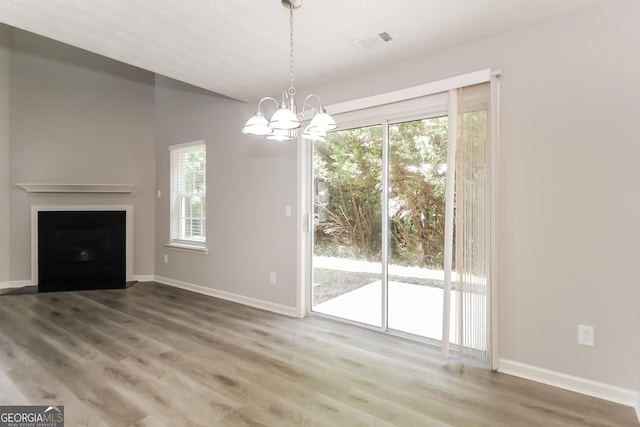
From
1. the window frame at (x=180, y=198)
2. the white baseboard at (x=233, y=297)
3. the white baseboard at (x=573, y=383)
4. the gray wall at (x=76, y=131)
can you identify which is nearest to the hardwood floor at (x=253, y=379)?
the white baseboard at (x=573, y=383)

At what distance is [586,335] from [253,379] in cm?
232

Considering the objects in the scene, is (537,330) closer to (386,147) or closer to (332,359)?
(332,359)

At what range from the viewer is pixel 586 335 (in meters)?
2.19

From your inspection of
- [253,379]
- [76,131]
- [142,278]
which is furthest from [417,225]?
[76,131]

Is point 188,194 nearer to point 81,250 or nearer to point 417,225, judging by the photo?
point 81,250

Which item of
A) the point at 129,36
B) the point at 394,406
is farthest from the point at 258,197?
the point at 394,406

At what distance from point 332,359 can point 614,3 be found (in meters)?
3.16

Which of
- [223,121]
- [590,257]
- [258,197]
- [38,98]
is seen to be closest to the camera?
[590,257]

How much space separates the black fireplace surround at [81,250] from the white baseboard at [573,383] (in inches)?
202

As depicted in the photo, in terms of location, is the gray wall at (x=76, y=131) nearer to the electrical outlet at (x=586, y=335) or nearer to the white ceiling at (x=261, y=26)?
the white ceiling at (x=261, y=26)

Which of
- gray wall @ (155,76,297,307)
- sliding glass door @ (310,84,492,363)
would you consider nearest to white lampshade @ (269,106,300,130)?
sliding glass door @ (310,84,492,363)

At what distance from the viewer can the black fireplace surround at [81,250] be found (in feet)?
15.9

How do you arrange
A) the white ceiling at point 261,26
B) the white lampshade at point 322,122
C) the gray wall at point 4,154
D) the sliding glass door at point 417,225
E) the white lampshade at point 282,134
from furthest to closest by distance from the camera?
the gray wall at point 4,154 < the sliding glass door at point 417,225 < the white ceiling at point 261,26 < the white lampshade at point 282,134 < the white lampshade at point 322,122

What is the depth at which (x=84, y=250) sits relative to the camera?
5.00 meters
